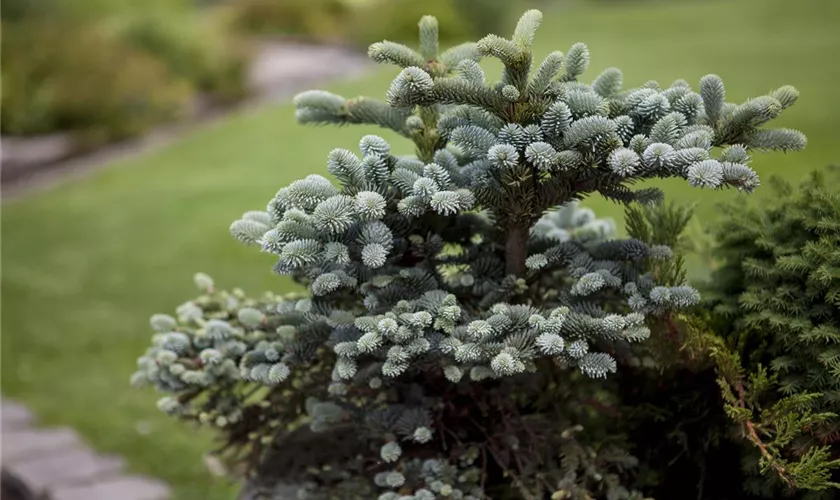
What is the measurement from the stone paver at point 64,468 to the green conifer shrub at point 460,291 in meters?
0.80

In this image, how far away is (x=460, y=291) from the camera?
1790 mm

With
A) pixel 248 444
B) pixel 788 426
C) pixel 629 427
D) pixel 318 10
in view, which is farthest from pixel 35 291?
pixel 318 10

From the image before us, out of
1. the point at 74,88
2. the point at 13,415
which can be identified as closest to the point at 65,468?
the point at 13,415

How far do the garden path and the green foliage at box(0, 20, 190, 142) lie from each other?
19cm

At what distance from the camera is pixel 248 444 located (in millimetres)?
2086

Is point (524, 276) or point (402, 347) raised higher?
point (524, 276)

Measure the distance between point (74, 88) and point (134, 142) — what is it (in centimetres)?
77

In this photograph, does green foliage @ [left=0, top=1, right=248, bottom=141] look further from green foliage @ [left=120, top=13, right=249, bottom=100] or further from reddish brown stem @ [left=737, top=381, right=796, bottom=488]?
reddish brown stem @ [left=737, top=381, right=796, bottom=488]

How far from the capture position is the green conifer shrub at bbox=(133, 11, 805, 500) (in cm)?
152

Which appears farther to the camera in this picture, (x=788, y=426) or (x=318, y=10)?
(x=318, y=10)

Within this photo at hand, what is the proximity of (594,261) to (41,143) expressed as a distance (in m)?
5.88

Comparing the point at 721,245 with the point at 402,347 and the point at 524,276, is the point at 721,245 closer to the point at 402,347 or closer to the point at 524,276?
the point at 524,276

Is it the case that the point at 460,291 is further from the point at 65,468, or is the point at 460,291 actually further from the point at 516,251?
the point at 65,468

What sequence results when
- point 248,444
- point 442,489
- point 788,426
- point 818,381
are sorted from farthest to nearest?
point 248,444 < point 442,489 < point 818,381 < point 788,426
